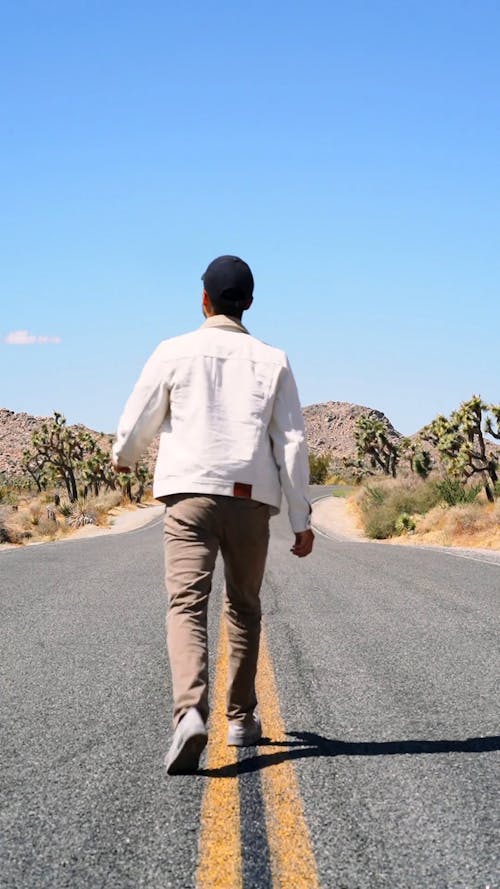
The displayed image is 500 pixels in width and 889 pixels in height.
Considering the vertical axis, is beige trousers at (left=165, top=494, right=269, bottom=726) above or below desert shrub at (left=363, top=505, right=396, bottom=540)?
above

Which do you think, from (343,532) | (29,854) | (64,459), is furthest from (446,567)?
(64,459)

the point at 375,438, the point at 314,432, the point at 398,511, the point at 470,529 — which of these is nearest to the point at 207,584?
the point at 470,529

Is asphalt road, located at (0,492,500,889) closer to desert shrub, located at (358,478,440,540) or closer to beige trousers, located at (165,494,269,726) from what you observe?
beige trousers, located at (165,494,269,726)

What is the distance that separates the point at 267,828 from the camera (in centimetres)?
317

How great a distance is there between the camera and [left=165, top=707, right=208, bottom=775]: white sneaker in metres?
3.61

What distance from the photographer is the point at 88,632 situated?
7609mm

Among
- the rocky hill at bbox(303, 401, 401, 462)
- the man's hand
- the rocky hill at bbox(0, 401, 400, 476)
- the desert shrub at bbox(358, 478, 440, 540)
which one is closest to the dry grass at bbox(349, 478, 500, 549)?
the desert shrub at bbox(358, 478, 440, 540)

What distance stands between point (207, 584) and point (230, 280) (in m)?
1.40

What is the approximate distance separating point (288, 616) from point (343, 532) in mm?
29726

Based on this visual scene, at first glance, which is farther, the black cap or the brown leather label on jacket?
the black cap

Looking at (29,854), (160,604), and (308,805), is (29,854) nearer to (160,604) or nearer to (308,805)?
(308,805)

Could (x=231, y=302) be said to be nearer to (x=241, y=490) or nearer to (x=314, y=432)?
(x=241, y=490)

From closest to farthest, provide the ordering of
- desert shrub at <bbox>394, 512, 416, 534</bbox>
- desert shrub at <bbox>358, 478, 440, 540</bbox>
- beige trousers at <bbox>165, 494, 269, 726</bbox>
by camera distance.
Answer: beige trousers at <bbox>165, 494, 269, 726</bbox> → desert shrub at <bbox>394, 512, 416, 534</bbox> → desert shrub at <bbox>358, 478, 440, 540</bbox>

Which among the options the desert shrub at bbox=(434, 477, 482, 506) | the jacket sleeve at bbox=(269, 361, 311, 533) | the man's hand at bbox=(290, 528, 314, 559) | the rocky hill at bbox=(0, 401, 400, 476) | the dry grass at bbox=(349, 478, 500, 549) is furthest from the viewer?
the rocky hill at bbox=(0, 401, 400, 476)
